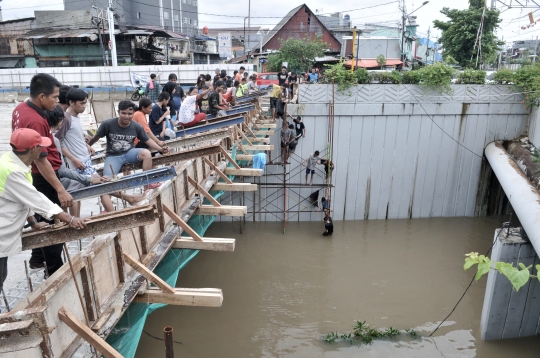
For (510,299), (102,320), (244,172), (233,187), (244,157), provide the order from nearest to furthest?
(102,320)
(510,299)
(233,187)
(244,172)
(244,157)

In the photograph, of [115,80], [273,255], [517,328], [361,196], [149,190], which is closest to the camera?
[149,190]

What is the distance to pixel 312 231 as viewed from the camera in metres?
14.2

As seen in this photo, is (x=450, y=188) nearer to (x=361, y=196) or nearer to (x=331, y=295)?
(x=361, y=196)

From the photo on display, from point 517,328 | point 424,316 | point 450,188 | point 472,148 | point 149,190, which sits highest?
point 149,190

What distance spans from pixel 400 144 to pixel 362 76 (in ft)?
9.50

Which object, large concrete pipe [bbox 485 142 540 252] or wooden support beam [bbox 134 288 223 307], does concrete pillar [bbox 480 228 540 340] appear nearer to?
large concrete pipe [bbox 485 142 540 252]

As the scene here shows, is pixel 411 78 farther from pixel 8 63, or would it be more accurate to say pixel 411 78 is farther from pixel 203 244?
pixel 8 63

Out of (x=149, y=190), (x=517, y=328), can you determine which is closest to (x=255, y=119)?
(x=149, y=190)

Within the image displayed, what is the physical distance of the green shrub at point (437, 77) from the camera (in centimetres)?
1347

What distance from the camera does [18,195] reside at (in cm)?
312

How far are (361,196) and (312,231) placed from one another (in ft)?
7.84

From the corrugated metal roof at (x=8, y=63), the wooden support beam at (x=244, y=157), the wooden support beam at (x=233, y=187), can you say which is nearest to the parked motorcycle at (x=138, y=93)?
the wooden support beam at (x=244, y=157)

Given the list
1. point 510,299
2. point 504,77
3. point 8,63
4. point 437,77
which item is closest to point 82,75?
point 8,63

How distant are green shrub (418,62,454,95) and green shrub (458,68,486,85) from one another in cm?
63
